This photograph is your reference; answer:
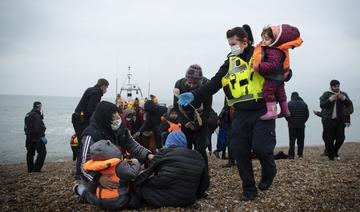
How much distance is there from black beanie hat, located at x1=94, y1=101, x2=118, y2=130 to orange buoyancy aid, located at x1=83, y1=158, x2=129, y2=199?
2.40 ft

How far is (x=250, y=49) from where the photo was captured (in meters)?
4.48

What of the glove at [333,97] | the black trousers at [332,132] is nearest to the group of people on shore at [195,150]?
the glove at [333,97]

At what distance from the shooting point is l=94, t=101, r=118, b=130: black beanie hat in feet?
15.0

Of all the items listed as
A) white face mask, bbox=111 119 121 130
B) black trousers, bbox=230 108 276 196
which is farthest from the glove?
white face mask, bbox=111 119 121 130

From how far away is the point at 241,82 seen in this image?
4.29 metres

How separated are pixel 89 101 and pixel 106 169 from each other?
147 inches

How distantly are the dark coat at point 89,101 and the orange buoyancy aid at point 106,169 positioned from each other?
11.3ft

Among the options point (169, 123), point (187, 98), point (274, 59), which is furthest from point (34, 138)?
point (274, 59)

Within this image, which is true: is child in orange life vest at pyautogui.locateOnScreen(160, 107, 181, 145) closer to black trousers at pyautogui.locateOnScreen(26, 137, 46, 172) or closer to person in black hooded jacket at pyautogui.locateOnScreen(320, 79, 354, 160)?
black trousers at pyautogui.locateOnScreen(26, 137, 46, 172)

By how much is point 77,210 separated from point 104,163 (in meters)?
0.90

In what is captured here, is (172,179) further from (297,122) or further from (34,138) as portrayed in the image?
(297,122)

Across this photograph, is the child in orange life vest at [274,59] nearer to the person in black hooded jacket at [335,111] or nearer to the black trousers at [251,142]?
the black trousers at [251,142]

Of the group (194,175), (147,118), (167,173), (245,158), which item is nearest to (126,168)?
(167,173)

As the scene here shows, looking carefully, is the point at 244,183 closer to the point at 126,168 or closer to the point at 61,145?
the point at 126,168
